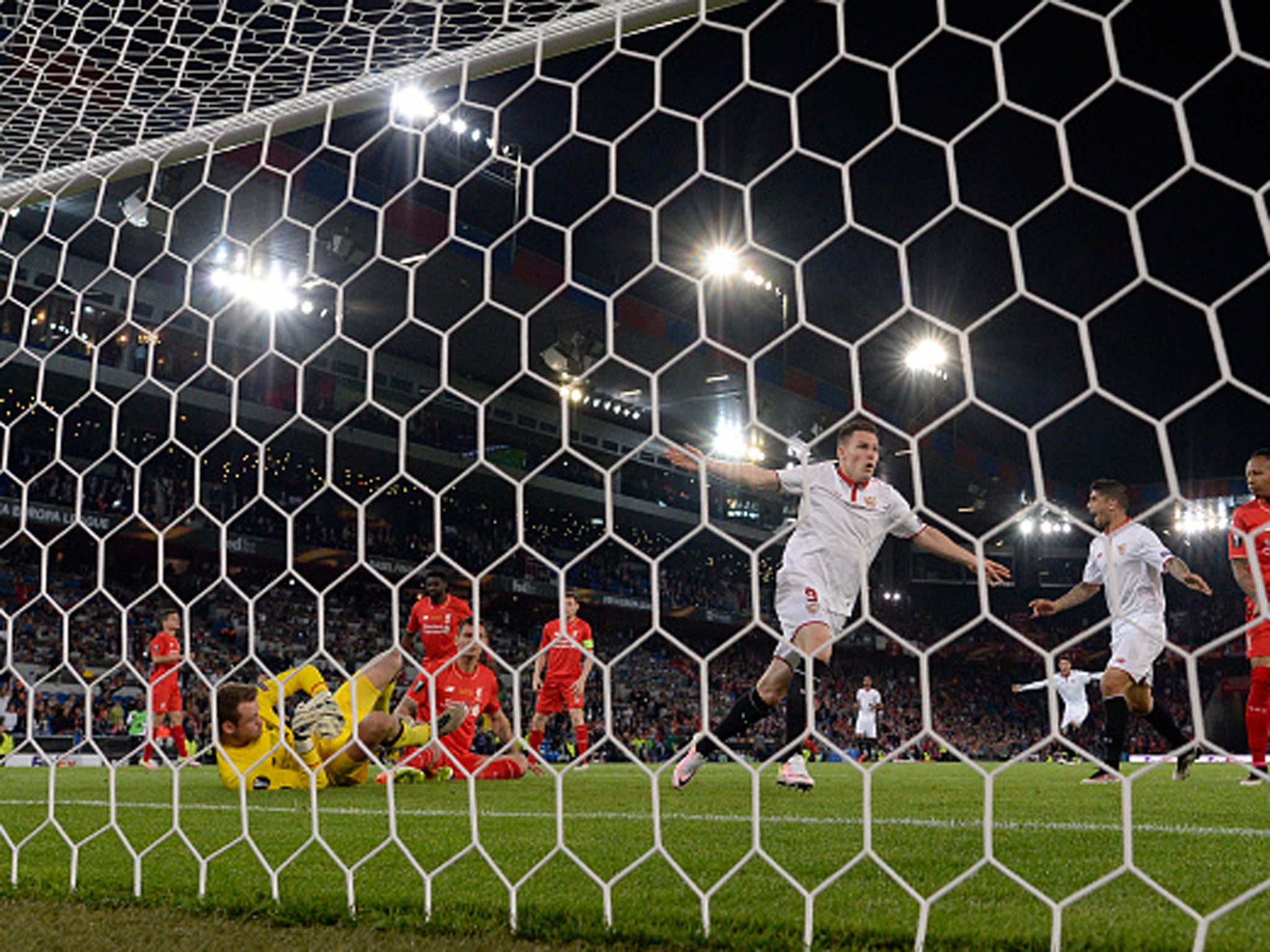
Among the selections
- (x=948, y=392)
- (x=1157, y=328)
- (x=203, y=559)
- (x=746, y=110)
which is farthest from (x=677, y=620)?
(x=746, y=110)

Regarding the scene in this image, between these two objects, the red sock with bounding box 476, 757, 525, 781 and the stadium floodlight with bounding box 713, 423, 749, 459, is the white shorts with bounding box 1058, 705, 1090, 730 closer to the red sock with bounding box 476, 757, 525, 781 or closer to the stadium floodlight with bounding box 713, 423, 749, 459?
the red sock with bounding box 476, 757, 525, 781

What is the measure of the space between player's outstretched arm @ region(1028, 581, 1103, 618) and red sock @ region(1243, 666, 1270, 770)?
4.34 feet

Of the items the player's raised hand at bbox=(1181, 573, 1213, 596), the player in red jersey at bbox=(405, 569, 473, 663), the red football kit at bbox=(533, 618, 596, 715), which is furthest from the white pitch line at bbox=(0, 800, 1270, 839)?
the red football kit at bbox=(533, 618, 596, 715)

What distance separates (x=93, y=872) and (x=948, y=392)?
26.0m

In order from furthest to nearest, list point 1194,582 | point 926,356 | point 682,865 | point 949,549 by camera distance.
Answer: point 926,356 → point 1194,582 → point 949,549 → point 682,865

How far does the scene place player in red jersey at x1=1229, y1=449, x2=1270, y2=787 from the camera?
11.0 ft

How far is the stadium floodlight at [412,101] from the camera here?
2.75 m

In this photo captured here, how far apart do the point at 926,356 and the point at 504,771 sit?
54.2ft

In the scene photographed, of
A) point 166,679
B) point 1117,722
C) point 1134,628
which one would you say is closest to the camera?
point 1134,628

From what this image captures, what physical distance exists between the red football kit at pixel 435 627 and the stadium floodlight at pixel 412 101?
179 inches

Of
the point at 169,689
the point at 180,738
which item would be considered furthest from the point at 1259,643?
the point at 169,689

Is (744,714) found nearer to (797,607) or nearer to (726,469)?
(797,607)

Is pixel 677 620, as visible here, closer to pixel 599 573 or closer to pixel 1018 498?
pixel 599 573

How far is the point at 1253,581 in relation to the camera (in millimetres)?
1873
